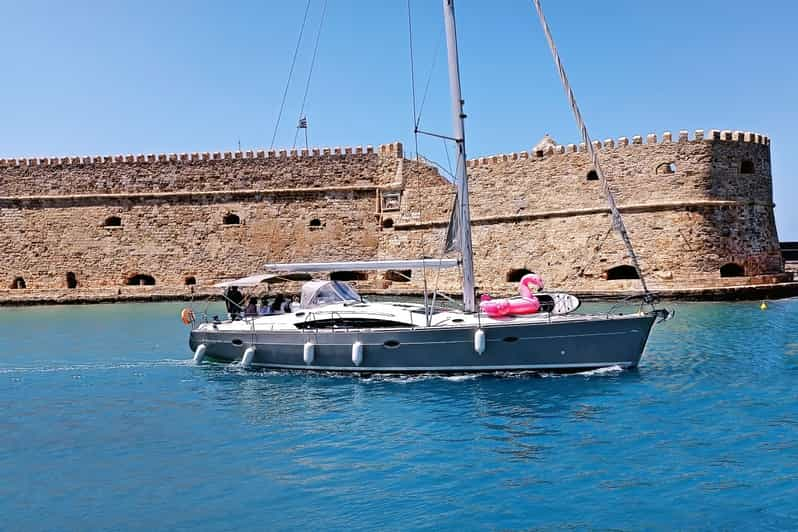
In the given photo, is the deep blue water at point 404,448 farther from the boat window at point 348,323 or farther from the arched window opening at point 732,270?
the arched window opening at point 732,270

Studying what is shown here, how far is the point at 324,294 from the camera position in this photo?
12844 millimetres

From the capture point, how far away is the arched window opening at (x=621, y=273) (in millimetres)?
21375

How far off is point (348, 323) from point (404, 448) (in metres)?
4.12

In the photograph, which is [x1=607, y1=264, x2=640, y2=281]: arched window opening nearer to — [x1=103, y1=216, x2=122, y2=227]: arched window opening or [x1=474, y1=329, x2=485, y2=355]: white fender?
[x1=474, y1=329, x2=485, y2=355]: white fender

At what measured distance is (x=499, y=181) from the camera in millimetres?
23594

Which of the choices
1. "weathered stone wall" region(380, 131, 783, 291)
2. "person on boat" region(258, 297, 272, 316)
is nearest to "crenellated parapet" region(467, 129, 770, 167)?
"weathered stone wall" region(380, 131, 783, 291)

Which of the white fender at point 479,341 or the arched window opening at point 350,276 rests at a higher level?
the arched window opening at point 350,276

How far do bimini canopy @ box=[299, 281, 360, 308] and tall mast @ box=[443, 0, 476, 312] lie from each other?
2223mm

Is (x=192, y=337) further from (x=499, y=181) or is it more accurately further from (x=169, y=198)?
(x=169, y=198)

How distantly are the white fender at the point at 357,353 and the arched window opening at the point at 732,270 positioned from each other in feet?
45.7

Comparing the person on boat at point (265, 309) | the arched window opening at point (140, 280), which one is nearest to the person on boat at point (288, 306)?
the person on boat at point (265, 309)

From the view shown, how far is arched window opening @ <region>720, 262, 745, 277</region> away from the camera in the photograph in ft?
69.4

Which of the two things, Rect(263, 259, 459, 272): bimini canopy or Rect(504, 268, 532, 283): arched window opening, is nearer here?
Rect(263, 259, 459, 272): bimini canopy

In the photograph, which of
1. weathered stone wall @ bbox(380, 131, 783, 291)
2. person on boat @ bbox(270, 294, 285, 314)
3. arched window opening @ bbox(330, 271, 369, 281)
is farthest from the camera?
arched window opening @ bbox(330, 271, 369, 281)
